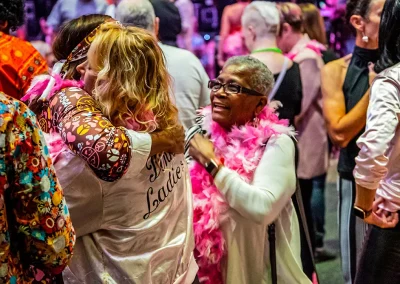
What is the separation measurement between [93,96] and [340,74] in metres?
1.76

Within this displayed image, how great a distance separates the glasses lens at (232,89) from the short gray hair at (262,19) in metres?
1.42

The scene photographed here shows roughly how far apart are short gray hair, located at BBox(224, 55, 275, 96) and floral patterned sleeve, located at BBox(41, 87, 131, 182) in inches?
34.7

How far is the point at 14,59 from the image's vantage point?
10.1ft

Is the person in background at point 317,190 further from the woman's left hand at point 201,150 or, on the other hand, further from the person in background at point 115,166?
the person in background at point 115,166

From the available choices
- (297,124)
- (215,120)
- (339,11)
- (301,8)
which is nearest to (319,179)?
(297,124)

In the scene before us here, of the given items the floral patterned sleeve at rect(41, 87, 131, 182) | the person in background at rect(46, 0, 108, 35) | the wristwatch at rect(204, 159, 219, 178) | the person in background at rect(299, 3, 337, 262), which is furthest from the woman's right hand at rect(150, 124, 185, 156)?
the person in background at rect(46, 0, 108, 35)

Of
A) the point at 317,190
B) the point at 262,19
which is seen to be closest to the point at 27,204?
the point at 262,19

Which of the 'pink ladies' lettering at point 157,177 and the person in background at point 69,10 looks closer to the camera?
the 'pink ladies' lettering at point 157,177

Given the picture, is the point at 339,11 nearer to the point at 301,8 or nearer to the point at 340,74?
the point at 301,8

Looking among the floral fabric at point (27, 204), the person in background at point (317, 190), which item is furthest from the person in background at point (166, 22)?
the floral fabric at point (27, 204)

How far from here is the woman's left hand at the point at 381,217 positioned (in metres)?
2.53

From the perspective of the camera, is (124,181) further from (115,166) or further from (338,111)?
(338,111)

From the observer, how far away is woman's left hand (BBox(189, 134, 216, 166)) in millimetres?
2648

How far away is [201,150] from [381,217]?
2.18 feet
